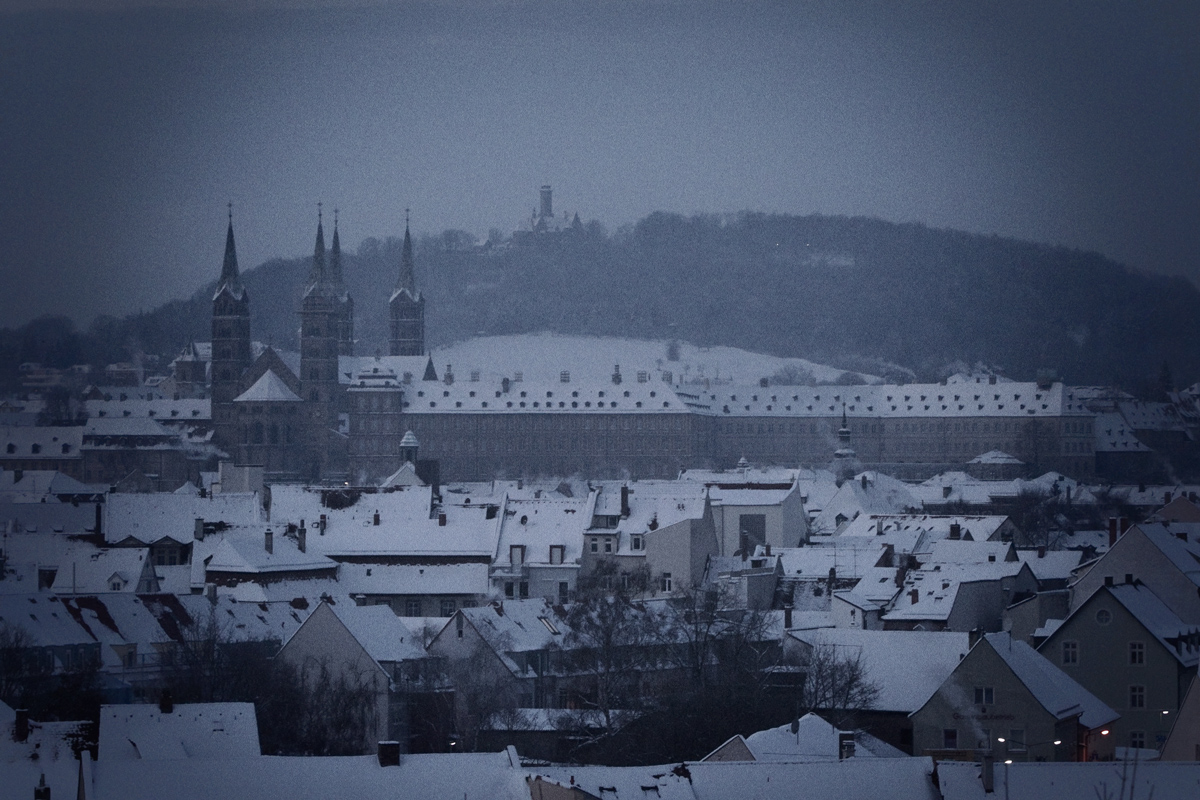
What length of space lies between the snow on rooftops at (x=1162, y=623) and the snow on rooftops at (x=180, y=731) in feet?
59.3

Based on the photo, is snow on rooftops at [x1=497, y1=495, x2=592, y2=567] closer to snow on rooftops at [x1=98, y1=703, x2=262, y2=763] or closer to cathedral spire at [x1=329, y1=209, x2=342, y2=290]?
snow on rooftops at [x1=98, y1=703, x2=262, y2=763]

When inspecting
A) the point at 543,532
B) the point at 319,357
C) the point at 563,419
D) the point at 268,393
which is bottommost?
the point at 543,532

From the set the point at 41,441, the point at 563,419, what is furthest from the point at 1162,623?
the point at 563,419

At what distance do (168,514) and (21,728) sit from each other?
3945cm

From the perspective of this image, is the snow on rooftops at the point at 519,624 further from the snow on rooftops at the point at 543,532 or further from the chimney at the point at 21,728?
the chimney at the point at 21,728

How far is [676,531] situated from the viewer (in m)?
66.5

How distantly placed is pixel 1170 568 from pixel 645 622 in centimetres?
1207

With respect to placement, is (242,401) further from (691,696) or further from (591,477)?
(691,696)

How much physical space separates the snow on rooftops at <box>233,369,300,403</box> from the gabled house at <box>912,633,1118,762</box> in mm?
120361

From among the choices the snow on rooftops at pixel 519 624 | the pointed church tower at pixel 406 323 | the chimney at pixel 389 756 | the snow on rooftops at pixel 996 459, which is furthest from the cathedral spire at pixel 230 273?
the chimney at pixel 389 756

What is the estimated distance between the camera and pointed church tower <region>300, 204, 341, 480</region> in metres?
158

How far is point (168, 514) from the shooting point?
232ft

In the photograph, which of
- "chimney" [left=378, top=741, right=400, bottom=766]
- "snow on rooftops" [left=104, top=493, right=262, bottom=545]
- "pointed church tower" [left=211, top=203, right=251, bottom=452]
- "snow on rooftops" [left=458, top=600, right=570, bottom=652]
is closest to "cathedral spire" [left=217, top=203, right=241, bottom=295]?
"pointed church tower" [left=211, top=203, right=251, bottom=452]

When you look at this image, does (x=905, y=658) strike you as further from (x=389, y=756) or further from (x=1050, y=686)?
(x=389, y=756)
